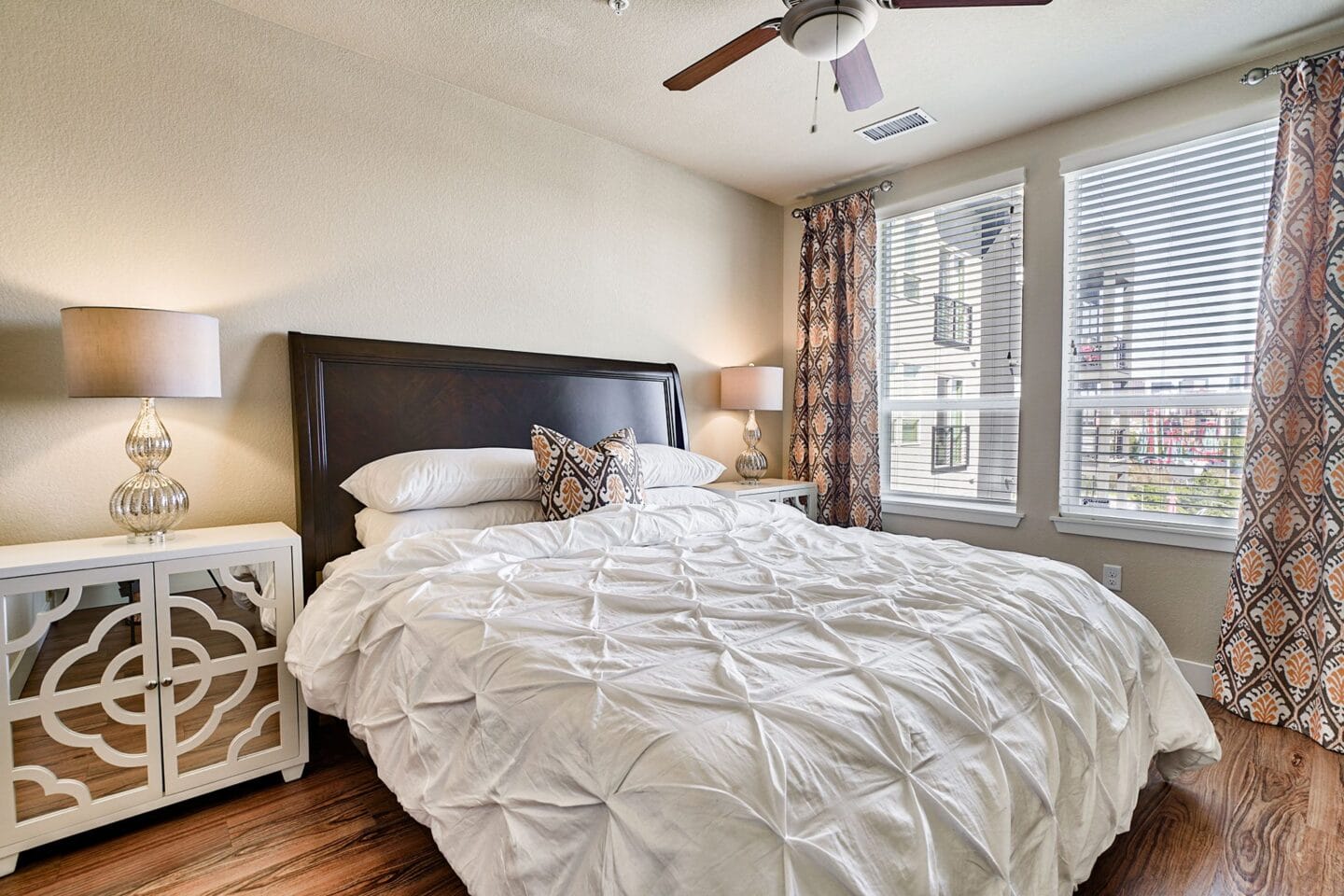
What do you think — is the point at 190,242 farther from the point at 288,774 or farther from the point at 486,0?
the point at 288,774

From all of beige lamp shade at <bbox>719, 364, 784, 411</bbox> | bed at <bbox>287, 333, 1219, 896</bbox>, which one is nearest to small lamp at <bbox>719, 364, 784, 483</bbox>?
beige lamp shade at <bbox>719, 364, 784, 411</bbox>

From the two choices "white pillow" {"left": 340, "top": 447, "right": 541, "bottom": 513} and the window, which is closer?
"white pillow" {"left": 340, "top": 447, "right": 541, "bottom": 513}

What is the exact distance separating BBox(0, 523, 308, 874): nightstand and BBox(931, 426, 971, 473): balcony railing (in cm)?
316

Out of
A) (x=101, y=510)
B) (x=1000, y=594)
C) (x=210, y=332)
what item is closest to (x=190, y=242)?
(x=210, y=332)

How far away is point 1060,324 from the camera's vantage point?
9.93ft

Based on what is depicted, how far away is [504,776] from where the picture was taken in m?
1.08

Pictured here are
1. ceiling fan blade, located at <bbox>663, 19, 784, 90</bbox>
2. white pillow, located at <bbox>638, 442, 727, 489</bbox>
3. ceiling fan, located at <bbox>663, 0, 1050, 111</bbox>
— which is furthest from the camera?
white pillow, located at <bbox>638, 442, 727, 489</bbox>

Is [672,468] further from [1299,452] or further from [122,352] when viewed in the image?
[1299,452]

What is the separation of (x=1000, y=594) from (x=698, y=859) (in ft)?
3.60

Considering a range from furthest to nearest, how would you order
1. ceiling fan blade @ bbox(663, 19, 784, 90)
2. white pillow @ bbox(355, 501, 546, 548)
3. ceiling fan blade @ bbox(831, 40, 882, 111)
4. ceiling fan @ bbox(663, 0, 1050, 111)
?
white pillow @ bbox(355, 501, 546, 548)
ceiling fan blade @ bbox(831, 40, 882, 111)
ceiling fan blade @ bbox(663, 19, 784, 90)
ceiling fan @ bbox(663, 0, 1050, 111)

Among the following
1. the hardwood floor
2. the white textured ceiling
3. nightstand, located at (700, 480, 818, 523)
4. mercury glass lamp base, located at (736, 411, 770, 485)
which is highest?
the white textured ceiling

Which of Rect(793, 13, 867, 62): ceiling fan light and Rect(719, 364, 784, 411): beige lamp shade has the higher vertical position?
Rect(793, 13, 867, 62): ceiling fan light

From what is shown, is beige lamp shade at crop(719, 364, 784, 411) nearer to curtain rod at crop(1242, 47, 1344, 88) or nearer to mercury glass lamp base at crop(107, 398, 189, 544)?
curtain rod at crop(1242, 47, 1344, 88)

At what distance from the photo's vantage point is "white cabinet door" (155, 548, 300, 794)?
1.77 meters
